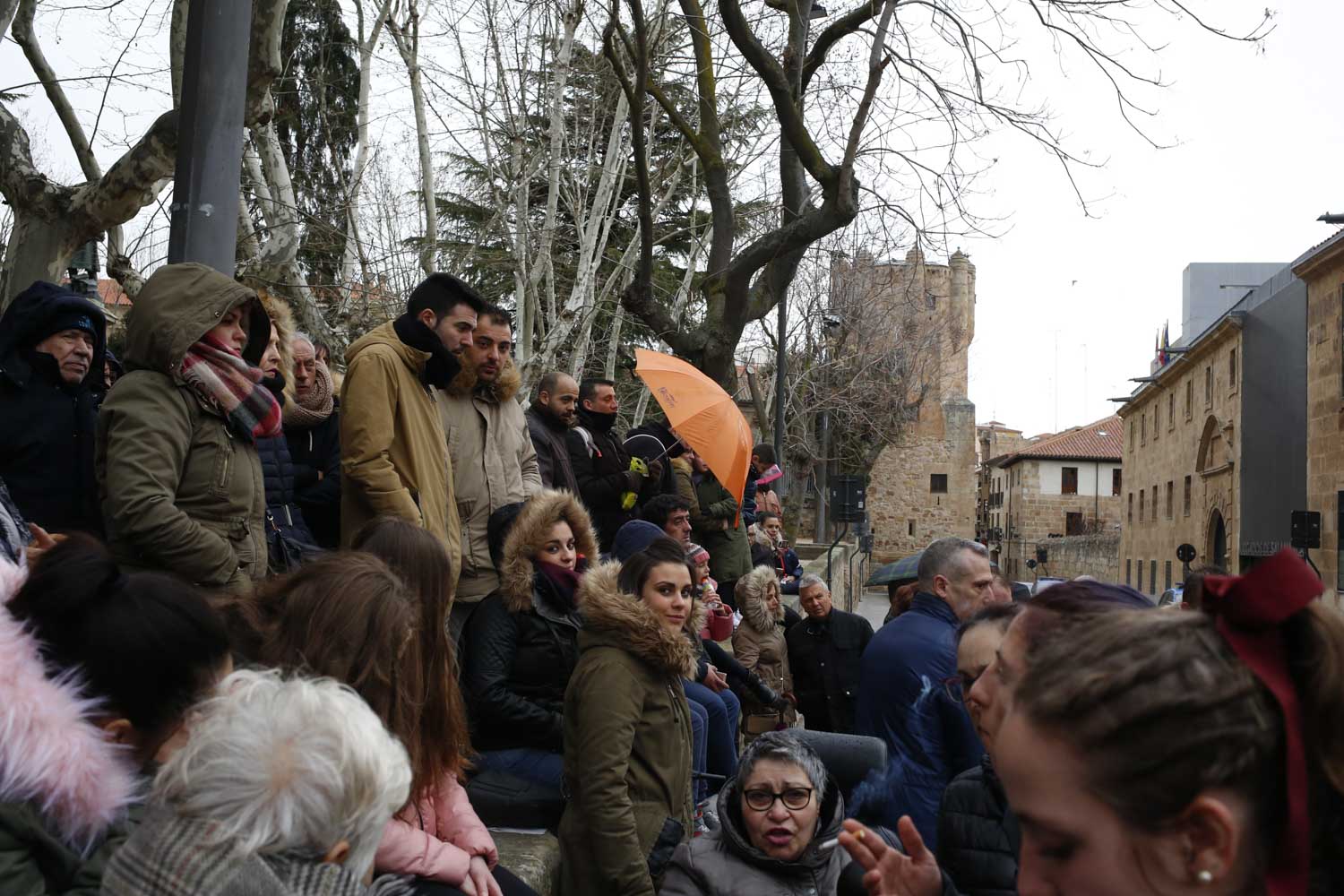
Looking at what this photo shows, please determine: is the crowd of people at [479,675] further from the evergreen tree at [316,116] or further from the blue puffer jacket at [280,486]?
the evergreen tree at [316,116]

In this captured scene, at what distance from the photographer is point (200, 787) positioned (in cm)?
195

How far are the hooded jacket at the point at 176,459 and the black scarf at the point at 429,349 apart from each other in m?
1.08

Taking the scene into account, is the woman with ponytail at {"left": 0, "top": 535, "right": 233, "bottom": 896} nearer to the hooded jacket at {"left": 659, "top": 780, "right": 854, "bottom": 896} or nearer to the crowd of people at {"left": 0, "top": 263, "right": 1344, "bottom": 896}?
the crowd of people at {"left": 0, "top": 263, "right": 1344, "bottom": 896}

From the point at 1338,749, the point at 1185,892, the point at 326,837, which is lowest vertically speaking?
the point at 326,837

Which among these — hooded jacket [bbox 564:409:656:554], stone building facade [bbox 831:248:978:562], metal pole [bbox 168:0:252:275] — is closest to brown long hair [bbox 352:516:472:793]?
metal pole [bbox 168:0:252:275]

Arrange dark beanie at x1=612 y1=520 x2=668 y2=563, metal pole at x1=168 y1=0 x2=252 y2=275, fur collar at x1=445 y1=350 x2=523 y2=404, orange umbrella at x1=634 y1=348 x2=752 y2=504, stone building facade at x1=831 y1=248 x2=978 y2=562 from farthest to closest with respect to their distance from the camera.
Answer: stone building facade at x1=831 y1=248 x2=978 y2=562
orange umbrella at x1=634 y1=348 x2=752 y2=504
dark beanie at x1=612 y1=520 x2=668 y2=563
fur collar at x1=445 y1=350 x2=523 y2=404
metal pole at x1=168 y1=0 x2=252 y2=275

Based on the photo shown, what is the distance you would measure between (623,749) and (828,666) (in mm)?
3897

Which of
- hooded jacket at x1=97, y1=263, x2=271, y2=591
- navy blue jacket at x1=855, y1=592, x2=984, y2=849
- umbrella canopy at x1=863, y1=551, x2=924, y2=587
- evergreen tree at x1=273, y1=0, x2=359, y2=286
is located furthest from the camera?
evergreen tree at x1=273, y1=0, x2=359, y2=286

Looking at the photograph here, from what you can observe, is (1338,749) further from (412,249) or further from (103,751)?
(412,249)

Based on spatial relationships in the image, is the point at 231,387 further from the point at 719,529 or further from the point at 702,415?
the point at 719,529

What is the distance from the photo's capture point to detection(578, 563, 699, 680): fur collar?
4562 mm

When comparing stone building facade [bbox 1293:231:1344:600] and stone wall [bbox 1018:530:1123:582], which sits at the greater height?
stone building facade [bbox 1293:231:1344:600]

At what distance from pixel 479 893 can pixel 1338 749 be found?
2.57 meters

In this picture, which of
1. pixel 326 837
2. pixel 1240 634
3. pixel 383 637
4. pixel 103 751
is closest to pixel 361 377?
pixel 383 637
